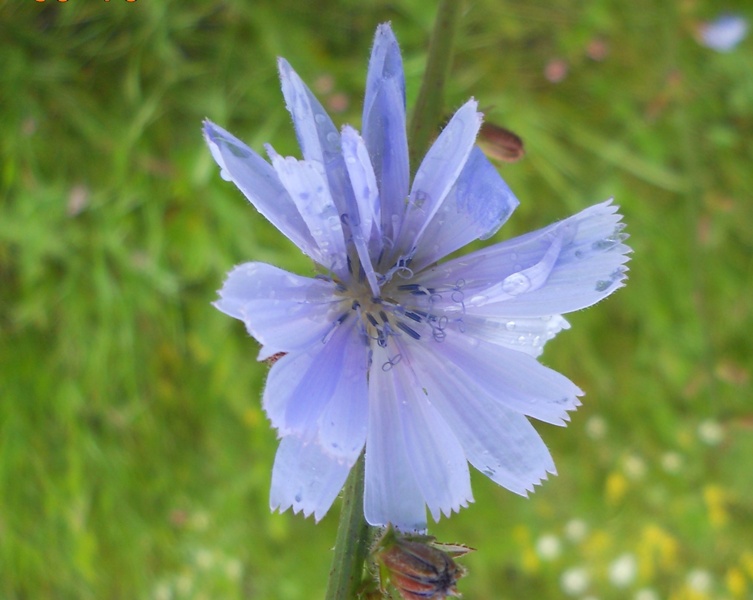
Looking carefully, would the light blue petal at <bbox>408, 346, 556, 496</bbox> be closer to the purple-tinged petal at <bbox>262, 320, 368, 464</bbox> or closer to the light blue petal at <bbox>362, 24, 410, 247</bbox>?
the purple-tinged petal at <bbox>262, 320, 368, 464</bbox>

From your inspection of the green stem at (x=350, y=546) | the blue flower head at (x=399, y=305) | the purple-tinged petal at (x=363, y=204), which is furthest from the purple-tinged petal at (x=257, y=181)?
the green stem at (x=350, y=546)

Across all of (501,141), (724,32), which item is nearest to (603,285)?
(501,141)

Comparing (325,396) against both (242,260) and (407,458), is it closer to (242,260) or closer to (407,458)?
(407,458)

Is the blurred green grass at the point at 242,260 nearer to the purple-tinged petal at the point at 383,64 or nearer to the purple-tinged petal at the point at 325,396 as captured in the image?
the purple-tinged petal at the point at 383,64

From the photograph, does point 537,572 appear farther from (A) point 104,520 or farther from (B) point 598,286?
(B) point 598,286

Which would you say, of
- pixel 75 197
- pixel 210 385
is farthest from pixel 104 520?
pixel 75 197

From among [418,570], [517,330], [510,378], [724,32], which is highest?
[724,32]
